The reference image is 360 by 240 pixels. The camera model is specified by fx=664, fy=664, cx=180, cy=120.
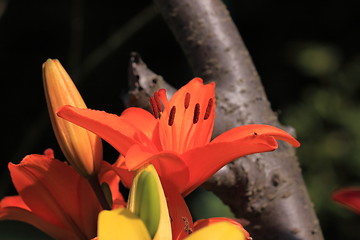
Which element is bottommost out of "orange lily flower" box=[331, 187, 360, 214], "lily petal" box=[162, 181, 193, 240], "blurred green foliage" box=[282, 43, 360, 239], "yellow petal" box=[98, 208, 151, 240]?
"blurred green foliage" box=[282, 43, 360, 239]

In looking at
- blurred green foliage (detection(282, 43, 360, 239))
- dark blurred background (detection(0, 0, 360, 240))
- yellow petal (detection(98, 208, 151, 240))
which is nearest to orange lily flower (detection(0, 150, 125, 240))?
yellow petal (detection(98, 208, 151, 240))

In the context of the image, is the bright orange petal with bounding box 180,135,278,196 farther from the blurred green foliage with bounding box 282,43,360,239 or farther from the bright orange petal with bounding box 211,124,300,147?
the blurred green foliage with bounding box 282,43,360,239

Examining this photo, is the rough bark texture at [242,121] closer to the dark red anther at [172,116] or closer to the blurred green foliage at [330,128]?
the dark red anther at [172,116]

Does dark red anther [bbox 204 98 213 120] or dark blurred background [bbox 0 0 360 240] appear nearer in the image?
dark red anther [bbox 204 98 213 120]

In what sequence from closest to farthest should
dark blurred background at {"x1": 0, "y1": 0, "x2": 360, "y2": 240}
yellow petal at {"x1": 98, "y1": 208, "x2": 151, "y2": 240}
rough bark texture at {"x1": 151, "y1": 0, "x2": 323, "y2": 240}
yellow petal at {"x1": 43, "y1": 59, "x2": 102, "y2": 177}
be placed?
yellow petal at {"x1": 98, "y1": 208, "x2": 151, "y2": 240}
yellow petal at {"x1": 43, "y1": 59, "x2": 102, "y2": 177}
rough bark texture at {"x1": 151, "y1": 0, "x2": 323, "y2": 240}
dark blurred background at {"x1": 0, "y1": 0, "x2": 360, "y2": 240}

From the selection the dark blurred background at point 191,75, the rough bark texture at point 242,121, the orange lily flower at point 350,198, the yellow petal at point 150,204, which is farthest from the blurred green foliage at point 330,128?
the yellow petal at point 150,204

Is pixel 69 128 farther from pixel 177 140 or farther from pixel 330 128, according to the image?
pixel 330 128

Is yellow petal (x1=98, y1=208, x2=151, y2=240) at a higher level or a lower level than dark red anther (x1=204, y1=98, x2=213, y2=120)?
lower

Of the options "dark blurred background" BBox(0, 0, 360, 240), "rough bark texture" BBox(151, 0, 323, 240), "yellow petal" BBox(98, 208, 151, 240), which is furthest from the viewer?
"dark blurred background" BBox(0, 0, 360, 240)

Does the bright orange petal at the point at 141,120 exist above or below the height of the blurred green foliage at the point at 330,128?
above
